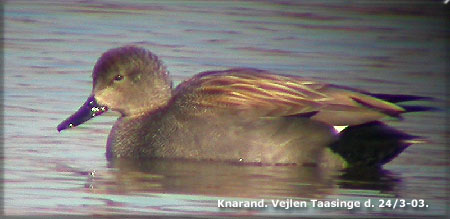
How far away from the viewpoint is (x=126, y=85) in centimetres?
602

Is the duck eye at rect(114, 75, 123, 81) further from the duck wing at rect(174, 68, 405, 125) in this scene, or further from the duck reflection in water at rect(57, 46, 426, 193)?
the duck wing at rect(174, 68, 405, 125)

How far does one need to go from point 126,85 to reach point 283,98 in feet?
2.76

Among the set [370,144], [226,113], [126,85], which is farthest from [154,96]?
[370,144]

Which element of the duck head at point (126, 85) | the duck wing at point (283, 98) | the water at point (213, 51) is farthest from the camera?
the water at point (213, 51)

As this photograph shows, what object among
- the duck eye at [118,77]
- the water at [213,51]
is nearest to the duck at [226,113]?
the duck eye at [118,77]

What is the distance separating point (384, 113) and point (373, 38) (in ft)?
3.39

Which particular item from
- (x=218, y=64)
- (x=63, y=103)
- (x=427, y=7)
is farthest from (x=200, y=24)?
(x=427, y=7)

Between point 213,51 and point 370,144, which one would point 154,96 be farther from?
point 370,144

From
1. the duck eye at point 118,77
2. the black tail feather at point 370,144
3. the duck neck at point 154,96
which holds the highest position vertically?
the duck eye at point 118,77

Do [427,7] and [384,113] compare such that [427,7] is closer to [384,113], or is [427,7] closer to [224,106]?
[384,113]

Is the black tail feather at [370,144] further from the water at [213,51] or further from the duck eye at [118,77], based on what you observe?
the duck eye at [118,77]

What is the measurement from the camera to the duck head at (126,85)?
19.7 feet

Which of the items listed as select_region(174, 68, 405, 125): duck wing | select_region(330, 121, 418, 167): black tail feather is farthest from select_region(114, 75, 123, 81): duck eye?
select_region(330, 121, 418, 167): black tail feather

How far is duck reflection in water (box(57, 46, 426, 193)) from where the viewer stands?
574cm
